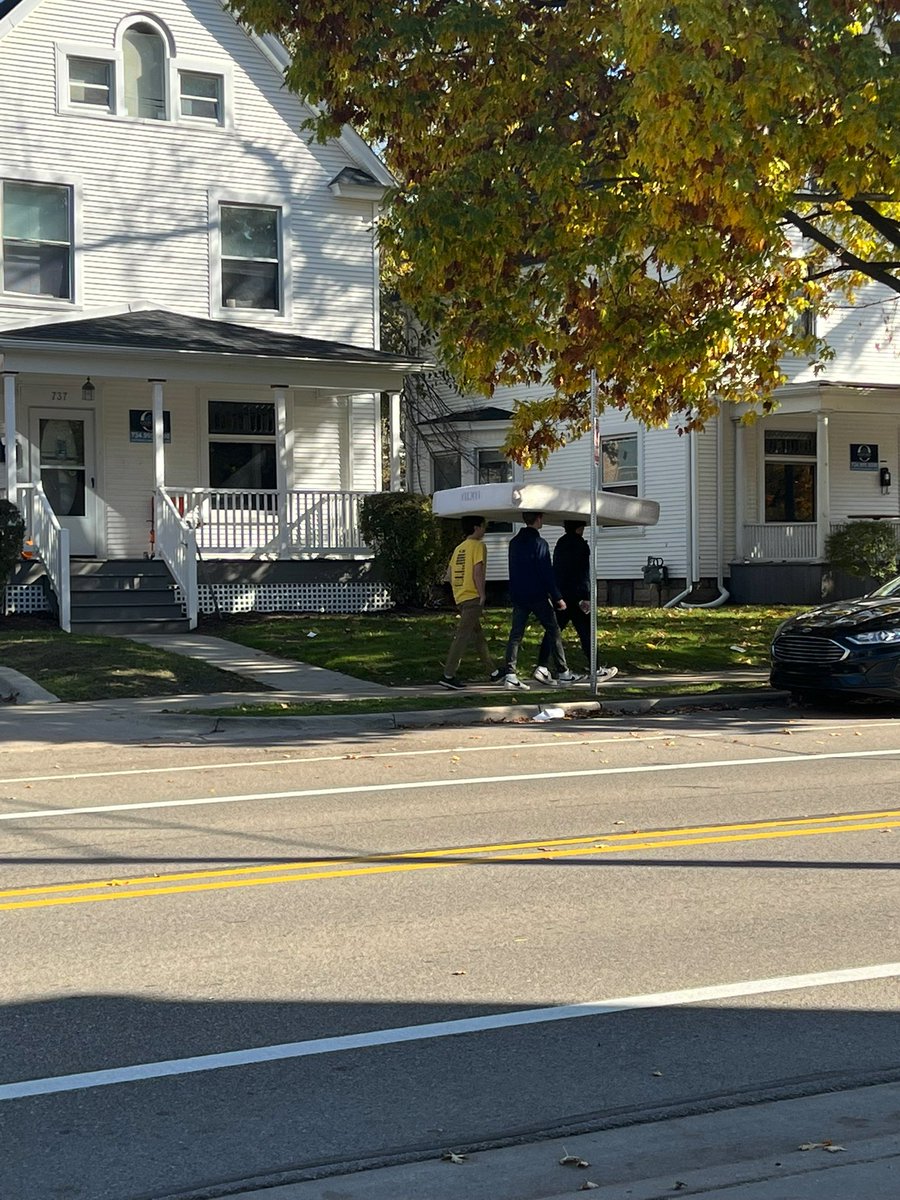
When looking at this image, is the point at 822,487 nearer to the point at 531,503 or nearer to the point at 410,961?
the point at 531,503

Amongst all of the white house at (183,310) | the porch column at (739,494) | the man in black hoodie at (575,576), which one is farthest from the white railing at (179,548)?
the porch column at (739,494)

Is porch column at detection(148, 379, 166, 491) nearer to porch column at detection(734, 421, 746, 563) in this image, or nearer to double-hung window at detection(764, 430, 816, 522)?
porch column at detection(734, 421, 746, 563)

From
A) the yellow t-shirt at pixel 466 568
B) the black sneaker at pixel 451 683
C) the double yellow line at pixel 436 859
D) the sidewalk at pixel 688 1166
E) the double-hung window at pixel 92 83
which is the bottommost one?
the sidewalk at pixel 688 1166

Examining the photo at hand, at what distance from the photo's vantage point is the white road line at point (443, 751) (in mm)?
11625

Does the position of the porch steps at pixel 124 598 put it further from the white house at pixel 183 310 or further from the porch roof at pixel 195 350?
the porch roof at pixel 195 350

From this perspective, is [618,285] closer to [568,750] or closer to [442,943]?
[568,750]

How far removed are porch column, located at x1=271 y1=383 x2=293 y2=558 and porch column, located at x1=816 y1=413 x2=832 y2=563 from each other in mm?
10413

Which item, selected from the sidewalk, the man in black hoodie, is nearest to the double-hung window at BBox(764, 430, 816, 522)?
the man in black hoodie

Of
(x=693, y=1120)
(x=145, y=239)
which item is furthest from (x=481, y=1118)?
(x=145, y=239)

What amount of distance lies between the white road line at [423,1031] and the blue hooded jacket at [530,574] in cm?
1081

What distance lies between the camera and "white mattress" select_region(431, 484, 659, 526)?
1723cm

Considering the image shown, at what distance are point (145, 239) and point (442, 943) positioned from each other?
68.8ft

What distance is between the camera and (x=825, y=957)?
6254 mm

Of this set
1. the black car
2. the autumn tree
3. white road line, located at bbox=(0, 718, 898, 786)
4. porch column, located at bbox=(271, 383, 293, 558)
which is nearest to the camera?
white road line, located at bbox=(0, 718, 898, 786)
